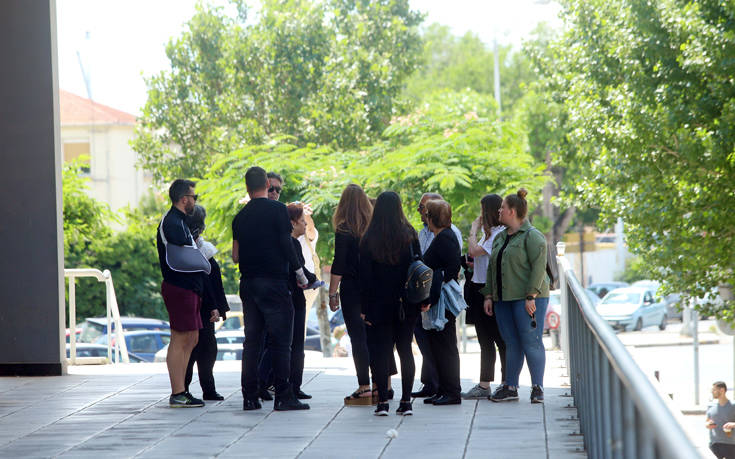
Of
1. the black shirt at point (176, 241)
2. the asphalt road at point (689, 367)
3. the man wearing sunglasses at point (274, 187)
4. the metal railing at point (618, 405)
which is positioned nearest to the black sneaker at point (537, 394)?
the metal railing at point (618, 405)

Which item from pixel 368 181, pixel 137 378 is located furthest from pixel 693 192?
pixel 137 378

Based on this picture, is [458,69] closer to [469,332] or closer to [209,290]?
[469,332]

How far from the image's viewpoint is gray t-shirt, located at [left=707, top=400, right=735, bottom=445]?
16547mm

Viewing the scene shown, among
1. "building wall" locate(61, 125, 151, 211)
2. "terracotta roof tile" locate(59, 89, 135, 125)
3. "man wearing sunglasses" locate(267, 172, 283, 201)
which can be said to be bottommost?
"man wearing sunglasses" locate(267, 172, 283, 201)

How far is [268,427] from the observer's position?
7.54 meters

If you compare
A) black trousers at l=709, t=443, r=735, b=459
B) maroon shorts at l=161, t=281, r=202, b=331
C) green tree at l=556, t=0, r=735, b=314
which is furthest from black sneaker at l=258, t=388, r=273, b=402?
green tree at l=556, t=0, r=735, b=314

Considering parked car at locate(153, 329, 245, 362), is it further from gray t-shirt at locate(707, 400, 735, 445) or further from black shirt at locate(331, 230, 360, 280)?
black shirt at locate(331, 230, 360, 280)

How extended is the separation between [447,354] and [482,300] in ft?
2.59

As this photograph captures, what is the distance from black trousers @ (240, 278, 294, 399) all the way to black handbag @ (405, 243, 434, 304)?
100 centimetres

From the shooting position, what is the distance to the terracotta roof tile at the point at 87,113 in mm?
56281

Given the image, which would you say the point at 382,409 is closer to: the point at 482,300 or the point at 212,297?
the point at 482,300

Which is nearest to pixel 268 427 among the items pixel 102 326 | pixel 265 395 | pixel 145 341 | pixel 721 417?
pixel 265 395

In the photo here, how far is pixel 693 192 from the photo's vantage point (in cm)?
1975

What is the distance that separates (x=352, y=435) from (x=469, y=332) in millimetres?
34938
